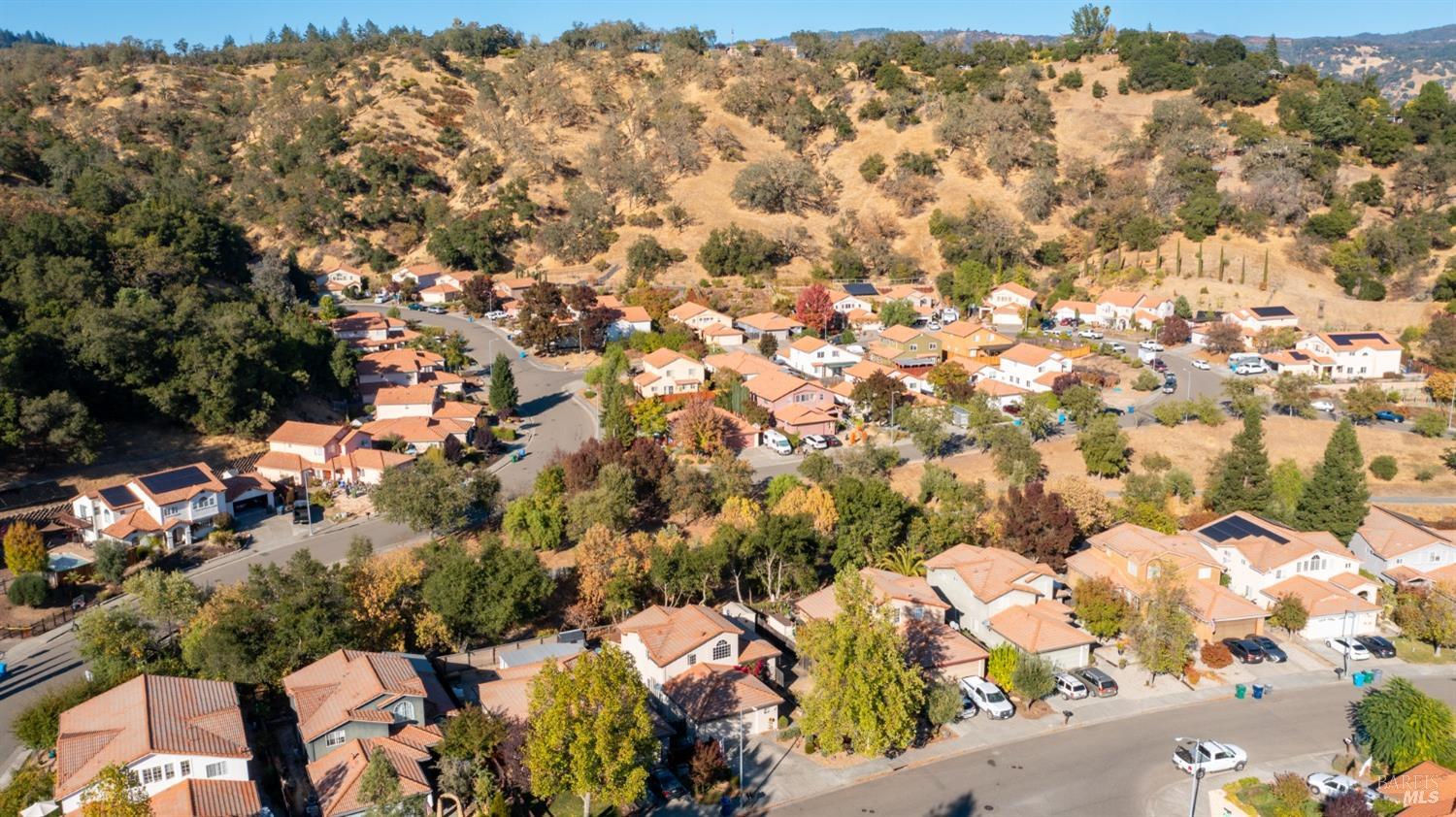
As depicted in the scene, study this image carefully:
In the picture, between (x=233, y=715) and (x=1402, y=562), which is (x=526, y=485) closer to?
(x=233, y=715)

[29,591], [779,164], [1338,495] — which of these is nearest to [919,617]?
[1338,495]

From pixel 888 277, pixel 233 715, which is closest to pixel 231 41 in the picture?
pixel 888 277

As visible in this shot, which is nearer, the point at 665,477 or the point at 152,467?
the point at 665,477

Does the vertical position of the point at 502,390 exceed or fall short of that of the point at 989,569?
it exceeds it

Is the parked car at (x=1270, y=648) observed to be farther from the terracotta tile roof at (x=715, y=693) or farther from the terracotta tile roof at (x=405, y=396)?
the terracotta tile roof at (x=405, y=396)

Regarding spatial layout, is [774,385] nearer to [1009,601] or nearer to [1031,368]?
[1031,368]

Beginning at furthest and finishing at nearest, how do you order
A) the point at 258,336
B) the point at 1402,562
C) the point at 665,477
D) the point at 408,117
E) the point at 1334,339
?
the point at 408,117
the point at 1334,339
the point at 258,336
the point at 665,477
the point at 1402,562
